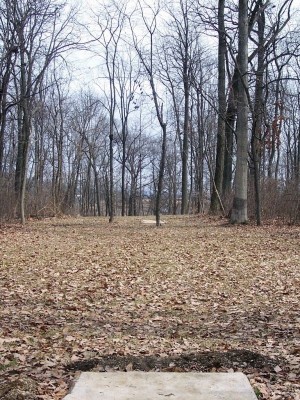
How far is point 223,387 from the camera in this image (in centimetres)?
346

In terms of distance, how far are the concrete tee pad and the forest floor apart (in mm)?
188

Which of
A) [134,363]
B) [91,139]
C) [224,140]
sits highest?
[91,139]

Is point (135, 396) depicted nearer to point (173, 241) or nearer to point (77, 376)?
point (77, 376)

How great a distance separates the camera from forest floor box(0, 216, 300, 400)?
4086mm

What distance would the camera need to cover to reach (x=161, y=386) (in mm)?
3488

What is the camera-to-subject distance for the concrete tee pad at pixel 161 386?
10.8 feet

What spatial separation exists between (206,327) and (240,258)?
4.81 m

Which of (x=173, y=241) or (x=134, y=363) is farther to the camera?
(x=173, y=241)

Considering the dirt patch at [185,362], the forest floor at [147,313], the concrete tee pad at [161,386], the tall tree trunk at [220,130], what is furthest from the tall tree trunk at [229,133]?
the concrete tee pad at [161,386]

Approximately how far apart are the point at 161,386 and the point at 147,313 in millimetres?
2567

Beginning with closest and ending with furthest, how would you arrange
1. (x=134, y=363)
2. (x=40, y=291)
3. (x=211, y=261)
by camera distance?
(x=134, y=363) → (x=40, y=291) → (x=211, y=261)

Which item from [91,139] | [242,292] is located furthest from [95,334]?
[91,139]

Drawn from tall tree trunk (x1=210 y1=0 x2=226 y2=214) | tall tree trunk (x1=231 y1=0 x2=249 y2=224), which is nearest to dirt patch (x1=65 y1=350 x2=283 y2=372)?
tall tree trunk (x1=231 y1=0 x2=249 y2=224)

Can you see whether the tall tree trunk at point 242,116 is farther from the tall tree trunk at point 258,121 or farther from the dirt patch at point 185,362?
the dirt patch at point 185,362
